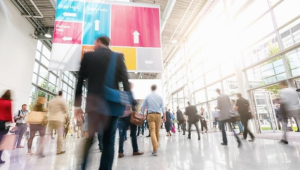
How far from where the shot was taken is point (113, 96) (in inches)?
52.3

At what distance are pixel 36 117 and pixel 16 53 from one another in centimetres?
730

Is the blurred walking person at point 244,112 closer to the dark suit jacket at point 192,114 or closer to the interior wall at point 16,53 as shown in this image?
the dark suit jacket at point 192,114

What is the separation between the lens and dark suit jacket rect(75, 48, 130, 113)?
4.33ft

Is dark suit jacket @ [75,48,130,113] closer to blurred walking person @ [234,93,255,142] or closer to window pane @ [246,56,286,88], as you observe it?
blurred walking person @ [234,93,255,142]

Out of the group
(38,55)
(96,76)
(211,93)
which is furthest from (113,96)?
(38,55)

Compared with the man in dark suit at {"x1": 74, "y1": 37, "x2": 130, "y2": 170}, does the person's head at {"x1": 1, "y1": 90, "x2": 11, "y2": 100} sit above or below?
above

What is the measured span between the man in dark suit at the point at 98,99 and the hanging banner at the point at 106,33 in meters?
3.05

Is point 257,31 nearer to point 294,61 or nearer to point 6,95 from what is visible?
point 294,61

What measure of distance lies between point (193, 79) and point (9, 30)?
12.0m

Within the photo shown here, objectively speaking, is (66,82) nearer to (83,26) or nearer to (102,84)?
(83,26)

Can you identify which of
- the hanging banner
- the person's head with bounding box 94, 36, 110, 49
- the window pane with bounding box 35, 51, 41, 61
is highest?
the window pane with bounding box 35, 51, 41, 61

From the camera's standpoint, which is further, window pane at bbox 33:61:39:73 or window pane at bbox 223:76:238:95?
window pane at bbox 33:61:39:73

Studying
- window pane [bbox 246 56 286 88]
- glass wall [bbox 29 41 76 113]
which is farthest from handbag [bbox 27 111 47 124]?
glass wall [bbox 29 41 76 113]

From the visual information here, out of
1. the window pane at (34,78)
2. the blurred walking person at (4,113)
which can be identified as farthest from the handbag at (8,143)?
the window pane at (34,78)
